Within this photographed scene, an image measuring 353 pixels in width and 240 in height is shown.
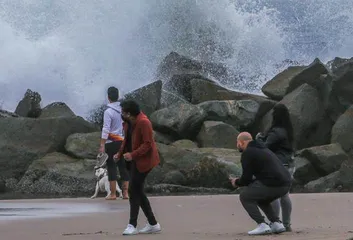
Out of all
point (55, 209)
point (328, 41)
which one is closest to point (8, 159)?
point (55, 209)

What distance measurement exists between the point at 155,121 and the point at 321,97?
4331 mm

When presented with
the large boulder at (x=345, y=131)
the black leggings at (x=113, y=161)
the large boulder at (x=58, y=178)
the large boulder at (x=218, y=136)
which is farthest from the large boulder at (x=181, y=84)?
the black leggings at (x=113, y=161)

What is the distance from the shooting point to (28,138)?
57.1ft

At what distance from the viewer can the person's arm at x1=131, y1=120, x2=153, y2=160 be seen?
8.26 metres

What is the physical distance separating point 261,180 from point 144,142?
128 centimetres

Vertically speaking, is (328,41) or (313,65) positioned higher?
(328,41)

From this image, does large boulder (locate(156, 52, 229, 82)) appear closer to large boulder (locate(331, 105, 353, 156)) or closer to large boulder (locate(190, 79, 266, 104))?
large boulder (locate(190, 79, 266, 104))


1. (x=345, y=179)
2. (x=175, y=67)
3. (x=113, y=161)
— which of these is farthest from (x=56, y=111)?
(x=113, y=161)

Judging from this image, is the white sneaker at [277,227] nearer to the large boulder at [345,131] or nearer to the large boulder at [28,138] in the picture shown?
the large boulder at [28,138]

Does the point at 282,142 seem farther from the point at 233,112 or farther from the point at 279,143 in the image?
the point at 233,112

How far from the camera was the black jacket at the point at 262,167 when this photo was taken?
7969 mm

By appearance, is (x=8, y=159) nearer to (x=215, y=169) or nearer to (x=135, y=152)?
(x=215, y=169)

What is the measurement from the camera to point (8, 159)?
16.8 meters

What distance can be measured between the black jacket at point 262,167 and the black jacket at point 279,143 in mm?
350
